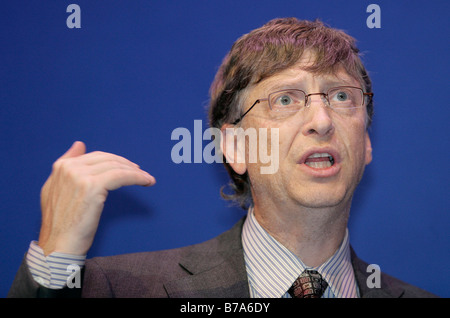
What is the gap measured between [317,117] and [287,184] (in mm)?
257

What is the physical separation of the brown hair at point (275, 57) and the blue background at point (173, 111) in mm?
167

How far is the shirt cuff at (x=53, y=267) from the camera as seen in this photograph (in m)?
1.30

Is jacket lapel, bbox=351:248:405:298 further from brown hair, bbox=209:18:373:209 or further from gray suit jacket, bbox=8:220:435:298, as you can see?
brown hair, bbox=209:18:373:209

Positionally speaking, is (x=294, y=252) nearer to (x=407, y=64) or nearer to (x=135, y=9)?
(x=407, y=64)

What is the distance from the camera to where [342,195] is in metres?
1.65

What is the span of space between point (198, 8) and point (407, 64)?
962mm

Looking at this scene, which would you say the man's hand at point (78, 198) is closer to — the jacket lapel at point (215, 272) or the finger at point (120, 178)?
the finger at point (120, 178)

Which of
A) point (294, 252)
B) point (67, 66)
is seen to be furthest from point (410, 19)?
point (67, 66)

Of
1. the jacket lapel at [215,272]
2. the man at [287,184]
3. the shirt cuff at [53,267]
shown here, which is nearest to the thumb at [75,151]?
the man at [287,184]

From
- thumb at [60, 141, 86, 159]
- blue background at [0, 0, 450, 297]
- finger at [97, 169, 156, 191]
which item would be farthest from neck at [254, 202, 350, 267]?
thumb at [60, 141, 86, 159]

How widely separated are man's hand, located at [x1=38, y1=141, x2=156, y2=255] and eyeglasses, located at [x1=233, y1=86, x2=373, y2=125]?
0.60 meters

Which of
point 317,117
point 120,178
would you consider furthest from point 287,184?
point 120,178

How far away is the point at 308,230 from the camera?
1774 mm

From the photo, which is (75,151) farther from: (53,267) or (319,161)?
(319,161)
